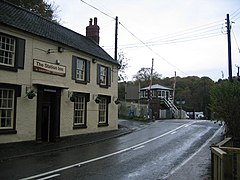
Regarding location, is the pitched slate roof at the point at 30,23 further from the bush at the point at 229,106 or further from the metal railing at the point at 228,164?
the metal railing at the point at 228,164

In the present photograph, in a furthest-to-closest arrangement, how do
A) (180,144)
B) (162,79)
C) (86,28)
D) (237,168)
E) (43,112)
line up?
(162,79)
(86,28)
(43,112)
(180,144)
(237,168)

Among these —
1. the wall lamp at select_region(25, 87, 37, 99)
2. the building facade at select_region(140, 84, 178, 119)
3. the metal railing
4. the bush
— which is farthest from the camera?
A: the building facade at select_region(140, 84, 178, 119)

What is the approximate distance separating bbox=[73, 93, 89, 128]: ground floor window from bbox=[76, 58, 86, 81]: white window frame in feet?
4.16

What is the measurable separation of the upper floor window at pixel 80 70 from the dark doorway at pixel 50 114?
232 centimetres

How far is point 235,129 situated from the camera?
14.6m

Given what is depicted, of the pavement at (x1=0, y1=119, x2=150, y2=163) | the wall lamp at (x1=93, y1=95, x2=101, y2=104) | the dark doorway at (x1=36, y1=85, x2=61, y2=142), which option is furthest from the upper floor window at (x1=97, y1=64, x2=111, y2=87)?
the pavement at (x1=0, y1=119, x2=150, y2=163)

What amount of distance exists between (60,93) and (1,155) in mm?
7217

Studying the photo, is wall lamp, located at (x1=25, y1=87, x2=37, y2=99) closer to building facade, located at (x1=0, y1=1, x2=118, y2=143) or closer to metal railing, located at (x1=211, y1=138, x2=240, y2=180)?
building facade, located at (x1=0, y1=1, x2=118, y2=143)

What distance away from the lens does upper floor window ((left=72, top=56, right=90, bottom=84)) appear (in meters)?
22.0

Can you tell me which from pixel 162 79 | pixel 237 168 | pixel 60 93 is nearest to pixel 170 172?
pixel 237 168

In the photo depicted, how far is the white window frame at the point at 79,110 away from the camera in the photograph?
2230 centimetres

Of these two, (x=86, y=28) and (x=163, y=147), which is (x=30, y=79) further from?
(x=86, y=28)

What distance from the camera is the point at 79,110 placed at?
22734 millimetres

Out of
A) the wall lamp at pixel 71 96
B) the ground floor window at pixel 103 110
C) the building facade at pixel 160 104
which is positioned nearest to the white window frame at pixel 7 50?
the wall lamp at pixel 71 96
